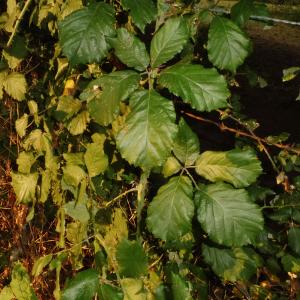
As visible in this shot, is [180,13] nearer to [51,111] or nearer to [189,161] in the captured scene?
[189,161]

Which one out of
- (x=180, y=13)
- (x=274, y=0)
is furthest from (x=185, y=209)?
(x=274, y=0)

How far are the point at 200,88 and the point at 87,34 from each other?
28 cm

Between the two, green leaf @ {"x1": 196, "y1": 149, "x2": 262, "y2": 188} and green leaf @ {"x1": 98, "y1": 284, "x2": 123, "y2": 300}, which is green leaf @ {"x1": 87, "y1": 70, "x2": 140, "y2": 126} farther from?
green leaf @ {"x1": 98, "y1": 284, "x2": 123, "y2": 300}

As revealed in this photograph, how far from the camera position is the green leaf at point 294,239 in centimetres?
167

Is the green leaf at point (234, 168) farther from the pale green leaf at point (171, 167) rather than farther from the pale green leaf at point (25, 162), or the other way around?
the pale green leaf at point (25, 162)

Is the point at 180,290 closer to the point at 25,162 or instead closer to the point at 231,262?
the point at 231,262

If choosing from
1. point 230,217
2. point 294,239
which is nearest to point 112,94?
point 230,217

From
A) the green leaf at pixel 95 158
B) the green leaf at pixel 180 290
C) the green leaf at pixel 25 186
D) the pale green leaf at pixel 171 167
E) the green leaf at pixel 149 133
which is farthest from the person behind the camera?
the green leaf at pixel 25 186

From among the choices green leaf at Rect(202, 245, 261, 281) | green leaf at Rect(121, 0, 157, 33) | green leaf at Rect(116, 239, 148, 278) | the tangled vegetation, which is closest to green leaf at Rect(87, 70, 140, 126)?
the tangled vegetation

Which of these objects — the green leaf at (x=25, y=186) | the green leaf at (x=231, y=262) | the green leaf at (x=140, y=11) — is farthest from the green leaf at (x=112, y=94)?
the green leaf at (x=231, y=262)

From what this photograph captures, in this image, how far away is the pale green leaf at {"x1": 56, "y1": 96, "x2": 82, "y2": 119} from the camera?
1272 millimetres

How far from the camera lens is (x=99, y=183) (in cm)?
142

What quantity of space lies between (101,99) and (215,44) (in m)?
0.29

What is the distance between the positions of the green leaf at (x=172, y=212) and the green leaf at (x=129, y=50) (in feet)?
1.00
